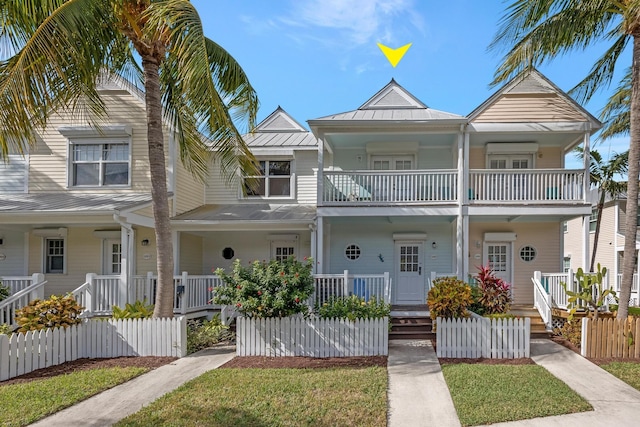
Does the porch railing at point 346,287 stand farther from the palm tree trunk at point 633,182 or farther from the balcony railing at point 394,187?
the palm tree trunk at point 633,182

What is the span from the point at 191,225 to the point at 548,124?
11.2 metres

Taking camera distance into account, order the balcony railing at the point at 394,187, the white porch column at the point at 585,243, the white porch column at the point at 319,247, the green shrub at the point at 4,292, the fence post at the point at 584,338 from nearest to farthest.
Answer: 1. the fence post at the point at 584,338
2. the green shrub at the point at 4,292
3. the white porch column at the point at 585,243
4. the white porch column at the point at 319,247
5. the balcony railing at the point at 394,187

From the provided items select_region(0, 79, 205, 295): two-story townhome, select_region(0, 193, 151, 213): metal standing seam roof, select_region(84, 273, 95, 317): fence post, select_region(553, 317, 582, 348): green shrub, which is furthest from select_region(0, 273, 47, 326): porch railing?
select_region(553, 317, 582, 348): green shrub

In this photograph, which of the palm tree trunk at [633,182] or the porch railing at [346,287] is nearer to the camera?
the palm tree trunk at [633,182]

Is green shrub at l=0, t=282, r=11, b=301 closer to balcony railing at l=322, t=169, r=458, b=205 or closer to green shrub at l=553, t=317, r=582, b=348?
balcony railing at l=322, t=169, r=458, b=205

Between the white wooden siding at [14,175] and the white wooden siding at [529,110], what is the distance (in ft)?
48.6

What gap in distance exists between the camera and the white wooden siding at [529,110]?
42.3 feet

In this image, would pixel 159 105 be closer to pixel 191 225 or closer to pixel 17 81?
pixel 17 81

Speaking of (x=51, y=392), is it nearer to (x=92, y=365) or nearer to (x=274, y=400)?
(x=92, y=365)

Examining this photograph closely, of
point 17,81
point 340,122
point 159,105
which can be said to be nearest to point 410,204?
point 340,122

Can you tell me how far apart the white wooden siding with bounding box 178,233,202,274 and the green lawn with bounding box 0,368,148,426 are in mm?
6173

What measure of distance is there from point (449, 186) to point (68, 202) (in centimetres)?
1129

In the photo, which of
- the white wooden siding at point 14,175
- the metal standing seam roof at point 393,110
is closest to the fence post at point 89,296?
the white wooden siding at point 14,175

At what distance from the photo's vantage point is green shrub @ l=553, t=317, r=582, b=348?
9.70m
